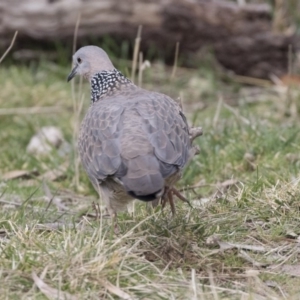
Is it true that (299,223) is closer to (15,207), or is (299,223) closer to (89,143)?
(89,143)

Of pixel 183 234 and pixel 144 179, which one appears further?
pixel 183 234

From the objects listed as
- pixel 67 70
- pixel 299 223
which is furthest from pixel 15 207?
pixel 67 70

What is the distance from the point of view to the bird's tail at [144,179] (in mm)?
3654

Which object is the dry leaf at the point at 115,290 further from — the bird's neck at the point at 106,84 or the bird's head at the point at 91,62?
the bird's head at the point at 91,62

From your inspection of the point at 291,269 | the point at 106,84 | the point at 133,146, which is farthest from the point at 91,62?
the point at 291,269

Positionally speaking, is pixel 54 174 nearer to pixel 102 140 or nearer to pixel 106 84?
pixel 106 84

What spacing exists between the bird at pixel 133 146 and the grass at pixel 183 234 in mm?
214

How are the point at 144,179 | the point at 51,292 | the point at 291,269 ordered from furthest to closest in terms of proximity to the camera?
the point at 291,269, the point at 144,179, the point at 51,292

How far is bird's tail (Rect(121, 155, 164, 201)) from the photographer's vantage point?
3.65m

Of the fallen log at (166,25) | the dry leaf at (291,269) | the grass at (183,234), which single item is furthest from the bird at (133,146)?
the fallen log at (166,25)

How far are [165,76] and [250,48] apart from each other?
1031 mm

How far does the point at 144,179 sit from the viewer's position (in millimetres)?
3693

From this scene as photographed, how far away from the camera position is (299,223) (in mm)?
4309

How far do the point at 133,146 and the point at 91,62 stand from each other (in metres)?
1.51
